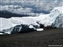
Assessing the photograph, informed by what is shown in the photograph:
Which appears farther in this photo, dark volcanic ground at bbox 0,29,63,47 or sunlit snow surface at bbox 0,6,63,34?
sunlit snow surface at bbox 0,6,63,34

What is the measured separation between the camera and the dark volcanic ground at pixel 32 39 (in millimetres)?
2676

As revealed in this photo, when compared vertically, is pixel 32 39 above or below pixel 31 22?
below

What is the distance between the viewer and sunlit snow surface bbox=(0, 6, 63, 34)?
120 inches

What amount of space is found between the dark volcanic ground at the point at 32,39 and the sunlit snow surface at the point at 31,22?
0.47 ft

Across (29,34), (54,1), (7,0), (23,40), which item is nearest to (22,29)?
(29,34)

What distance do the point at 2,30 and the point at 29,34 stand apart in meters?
0.56

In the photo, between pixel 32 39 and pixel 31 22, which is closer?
pixel 32 39

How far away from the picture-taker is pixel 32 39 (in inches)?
112

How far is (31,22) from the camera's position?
3.38m

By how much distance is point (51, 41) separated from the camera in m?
2.80

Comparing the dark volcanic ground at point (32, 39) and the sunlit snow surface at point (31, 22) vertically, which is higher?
the sunlit snow surface at point (31, 22)

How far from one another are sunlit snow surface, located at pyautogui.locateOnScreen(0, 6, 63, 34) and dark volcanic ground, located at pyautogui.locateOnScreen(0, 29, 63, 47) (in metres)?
0.14

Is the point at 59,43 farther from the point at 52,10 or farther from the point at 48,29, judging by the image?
the point at 52,10

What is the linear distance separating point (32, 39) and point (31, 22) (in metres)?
0.63
